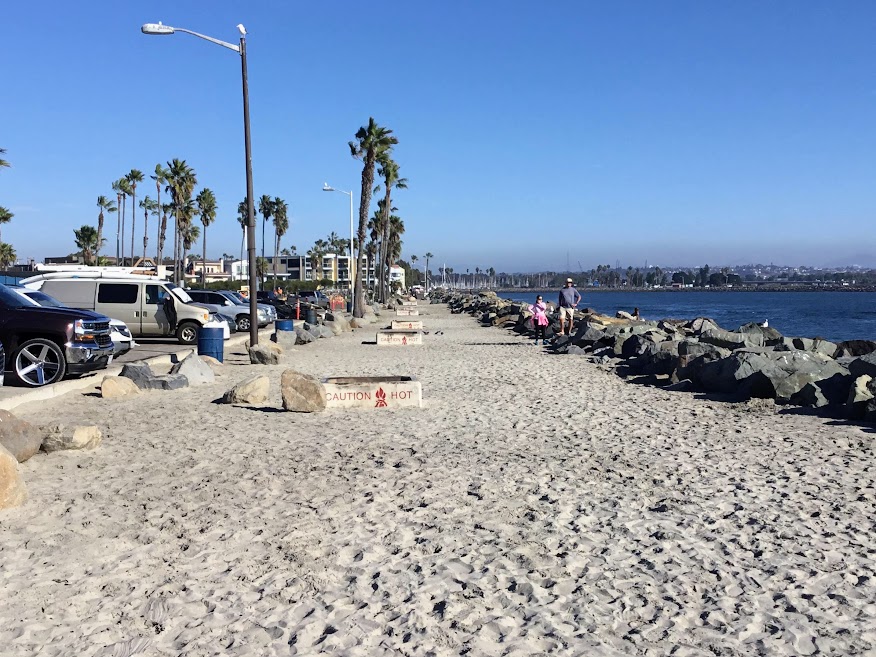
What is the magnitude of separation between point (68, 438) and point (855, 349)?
20188 millimetres

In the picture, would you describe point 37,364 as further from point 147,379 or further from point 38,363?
point 147,379

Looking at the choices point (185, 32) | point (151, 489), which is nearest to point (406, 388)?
point (151, 489)

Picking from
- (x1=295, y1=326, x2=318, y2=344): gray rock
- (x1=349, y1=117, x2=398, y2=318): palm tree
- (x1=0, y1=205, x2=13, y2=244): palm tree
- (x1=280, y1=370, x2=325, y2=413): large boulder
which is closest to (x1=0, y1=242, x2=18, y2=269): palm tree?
(x1=0, y1=205, x2=13, y2=244): palm tree

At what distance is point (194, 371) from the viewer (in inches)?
619

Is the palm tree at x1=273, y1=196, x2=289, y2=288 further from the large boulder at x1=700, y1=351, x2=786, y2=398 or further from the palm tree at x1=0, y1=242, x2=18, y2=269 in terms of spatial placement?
the large boulder at x1=700, y1=351, x2=786, y2=398

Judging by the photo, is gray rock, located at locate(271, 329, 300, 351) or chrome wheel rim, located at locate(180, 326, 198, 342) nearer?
chrome wheel rim, located at locate(180, 326, 198, 342)

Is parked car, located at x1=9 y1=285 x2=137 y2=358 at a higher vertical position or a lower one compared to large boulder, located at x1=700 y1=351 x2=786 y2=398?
higher

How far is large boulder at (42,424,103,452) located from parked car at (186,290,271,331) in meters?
22.1

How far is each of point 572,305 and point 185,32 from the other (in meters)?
13.8

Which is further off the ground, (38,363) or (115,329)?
(115,329)

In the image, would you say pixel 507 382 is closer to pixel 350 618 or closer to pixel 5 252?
pixel 350 618

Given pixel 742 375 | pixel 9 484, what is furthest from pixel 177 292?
pixel 9 484

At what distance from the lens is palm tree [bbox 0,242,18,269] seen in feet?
289

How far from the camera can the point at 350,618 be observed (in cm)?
488
